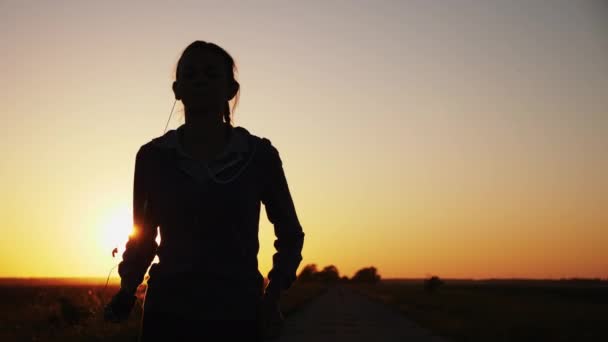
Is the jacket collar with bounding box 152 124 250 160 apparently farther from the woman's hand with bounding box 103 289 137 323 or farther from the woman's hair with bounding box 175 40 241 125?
Result: the woman's hand with bounding box 103 289 137 323

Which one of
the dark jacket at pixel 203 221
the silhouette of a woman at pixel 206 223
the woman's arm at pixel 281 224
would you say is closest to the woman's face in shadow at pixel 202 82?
the silhouette of a woman at pixel 206 223

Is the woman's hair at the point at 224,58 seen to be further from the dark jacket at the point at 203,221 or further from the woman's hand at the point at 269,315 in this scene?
the woman's hand at the point at 269,315

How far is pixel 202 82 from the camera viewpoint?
252 centimetres

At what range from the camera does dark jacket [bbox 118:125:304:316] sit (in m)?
2.33

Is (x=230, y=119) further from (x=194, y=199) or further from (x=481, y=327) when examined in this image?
(x=481, y=327)

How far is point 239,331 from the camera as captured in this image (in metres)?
2.37

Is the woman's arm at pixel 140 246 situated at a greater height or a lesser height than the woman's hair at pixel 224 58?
lesser

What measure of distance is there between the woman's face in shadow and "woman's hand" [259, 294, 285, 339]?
0.64 metres

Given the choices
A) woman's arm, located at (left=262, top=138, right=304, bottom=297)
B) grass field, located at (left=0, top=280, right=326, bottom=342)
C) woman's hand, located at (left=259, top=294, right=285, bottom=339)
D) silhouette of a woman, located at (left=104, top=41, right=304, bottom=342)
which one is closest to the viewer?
silhouette of a woman, located at (left=104, top=41, right=304, bottom=342)

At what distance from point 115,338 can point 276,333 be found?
10471mm

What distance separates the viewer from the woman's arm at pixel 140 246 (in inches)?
97.0

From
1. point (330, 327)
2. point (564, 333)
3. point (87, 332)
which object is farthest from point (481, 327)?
point (87, 332)

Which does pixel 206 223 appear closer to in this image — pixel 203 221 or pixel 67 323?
pixel 203 221

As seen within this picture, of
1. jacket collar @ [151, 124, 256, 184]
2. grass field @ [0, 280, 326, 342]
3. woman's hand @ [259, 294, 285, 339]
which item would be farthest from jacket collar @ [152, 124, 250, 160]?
grass field @ [0, 280, 326, 342]
